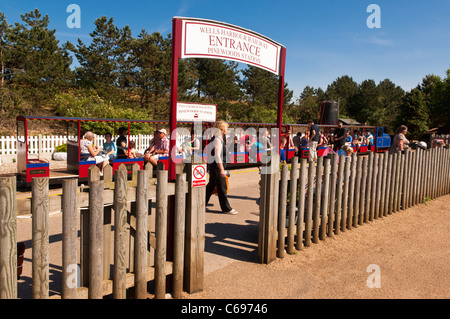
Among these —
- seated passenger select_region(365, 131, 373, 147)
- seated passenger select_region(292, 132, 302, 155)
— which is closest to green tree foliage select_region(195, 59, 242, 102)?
seated passenger select_region(365, 131, 373, 147)

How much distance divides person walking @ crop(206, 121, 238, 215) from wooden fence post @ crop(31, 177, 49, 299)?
4356 millimetres

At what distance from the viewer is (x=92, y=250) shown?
276cm

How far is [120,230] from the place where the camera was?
2.90 metres

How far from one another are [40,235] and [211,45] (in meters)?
2.99

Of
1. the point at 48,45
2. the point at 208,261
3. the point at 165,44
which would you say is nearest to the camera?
the point at 208,261

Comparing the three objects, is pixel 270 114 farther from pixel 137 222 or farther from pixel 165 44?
pixel 137 222

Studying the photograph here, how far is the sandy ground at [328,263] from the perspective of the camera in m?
3.72

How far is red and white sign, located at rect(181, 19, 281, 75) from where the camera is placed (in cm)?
409

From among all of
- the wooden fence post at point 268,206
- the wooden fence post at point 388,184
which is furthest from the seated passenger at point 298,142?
the wooden fence post at point 268,206

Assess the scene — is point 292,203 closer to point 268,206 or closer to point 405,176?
point 268,206

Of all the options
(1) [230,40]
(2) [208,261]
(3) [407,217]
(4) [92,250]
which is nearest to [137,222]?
(4) [92,250]

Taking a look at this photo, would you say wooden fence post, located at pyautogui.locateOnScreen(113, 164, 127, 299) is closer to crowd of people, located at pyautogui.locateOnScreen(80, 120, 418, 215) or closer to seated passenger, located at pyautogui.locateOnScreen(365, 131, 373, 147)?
crowd of people, located at pyautogui.locateOnScreen(80, 120, 418, 215)

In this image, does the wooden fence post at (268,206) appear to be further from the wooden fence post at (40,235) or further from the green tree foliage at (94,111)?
the green tree foliage at (94,111)

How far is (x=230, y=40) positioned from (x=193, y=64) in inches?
1633
